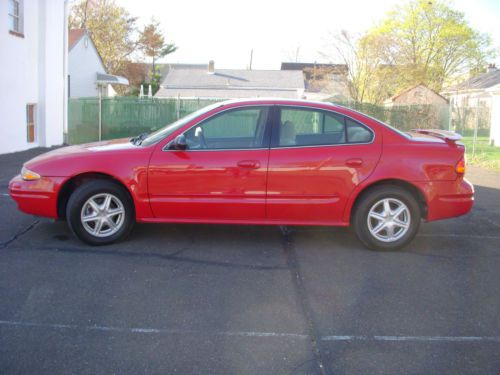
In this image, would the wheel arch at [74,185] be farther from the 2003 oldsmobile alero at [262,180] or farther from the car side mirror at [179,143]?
the car side mirror at [179,143]

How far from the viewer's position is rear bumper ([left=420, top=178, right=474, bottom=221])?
5.84 m

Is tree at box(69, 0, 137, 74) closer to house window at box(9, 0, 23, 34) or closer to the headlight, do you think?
house window at box(9, 0, 23, 34)

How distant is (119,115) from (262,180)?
15.5 meters

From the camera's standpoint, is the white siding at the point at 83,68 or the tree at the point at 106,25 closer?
the white siding at the point at 83,68

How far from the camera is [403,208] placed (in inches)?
230

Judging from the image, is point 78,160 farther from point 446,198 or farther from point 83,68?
point 83,68

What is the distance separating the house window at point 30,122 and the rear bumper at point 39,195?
1096cm

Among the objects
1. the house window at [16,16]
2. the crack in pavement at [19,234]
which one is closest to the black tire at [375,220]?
the crack in pavement at [19,234]

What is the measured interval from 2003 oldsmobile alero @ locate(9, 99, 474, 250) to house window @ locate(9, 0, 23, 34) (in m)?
10.4

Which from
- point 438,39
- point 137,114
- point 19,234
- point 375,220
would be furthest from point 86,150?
point 438,39

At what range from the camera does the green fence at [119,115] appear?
20016mm

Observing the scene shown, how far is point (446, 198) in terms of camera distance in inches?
231

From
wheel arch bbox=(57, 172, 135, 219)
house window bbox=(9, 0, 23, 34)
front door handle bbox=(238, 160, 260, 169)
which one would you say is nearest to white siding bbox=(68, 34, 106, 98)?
house window bbox=(9, 0, 23, 34)

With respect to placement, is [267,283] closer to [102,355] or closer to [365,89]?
[102,355]
